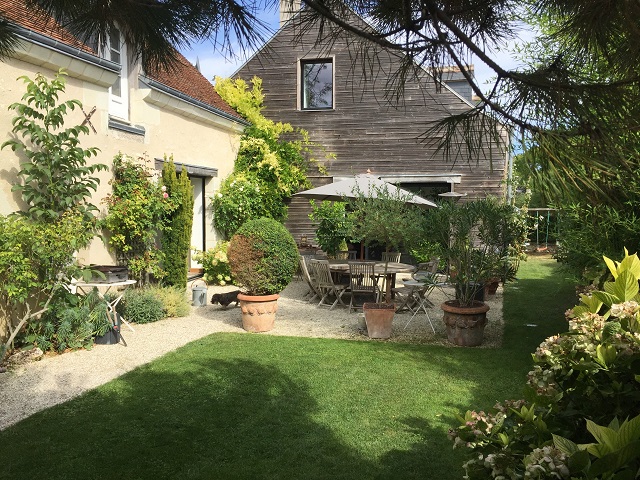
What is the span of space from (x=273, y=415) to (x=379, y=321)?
10.1 ft

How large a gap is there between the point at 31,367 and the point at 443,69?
5313 mm

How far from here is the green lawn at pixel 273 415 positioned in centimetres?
358

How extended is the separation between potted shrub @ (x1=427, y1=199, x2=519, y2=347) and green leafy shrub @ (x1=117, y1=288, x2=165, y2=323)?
4.37m

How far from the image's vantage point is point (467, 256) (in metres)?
7.06

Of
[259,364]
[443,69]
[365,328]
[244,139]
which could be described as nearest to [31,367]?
[259,364]

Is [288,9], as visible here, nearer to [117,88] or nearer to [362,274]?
[362,274]

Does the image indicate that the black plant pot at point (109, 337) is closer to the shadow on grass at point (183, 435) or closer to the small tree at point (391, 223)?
the shadow on grass at point (183, 435)

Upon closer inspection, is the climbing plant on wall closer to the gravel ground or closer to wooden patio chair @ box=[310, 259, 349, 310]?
the gravel ground

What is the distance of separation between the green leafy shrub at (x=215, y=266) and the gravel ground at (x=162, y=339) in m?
0.73

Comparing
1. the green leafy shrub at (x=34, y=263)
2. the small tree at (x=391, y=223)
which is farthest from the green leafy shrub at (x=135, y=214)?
the small tree at (x=391, y=223)

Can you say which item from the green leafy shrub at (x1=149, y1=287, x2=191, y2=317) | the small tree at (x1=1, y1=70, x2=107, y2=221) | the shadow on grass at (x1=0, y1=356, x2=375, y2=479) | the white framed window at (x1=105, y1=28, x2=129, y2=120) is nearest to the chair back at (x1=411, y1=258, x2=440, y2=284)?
the green leafy shrub at (x1=149, y1=287, x2=191, y2=317)

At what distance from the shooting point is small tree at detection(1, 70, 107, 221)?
20.6 feet

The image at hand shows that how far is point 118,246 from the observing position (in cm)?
861

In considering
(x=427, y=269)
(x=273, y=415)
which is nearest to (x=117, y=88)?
(x=427, y=269)
